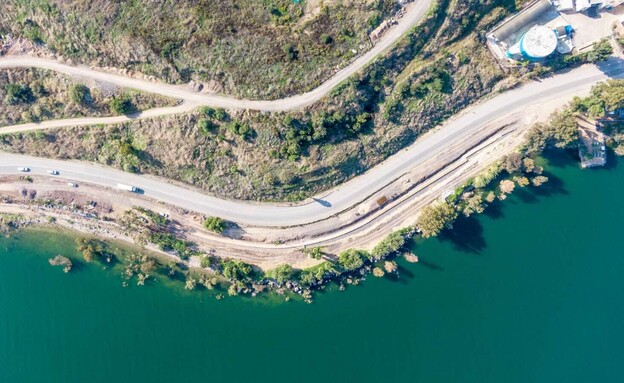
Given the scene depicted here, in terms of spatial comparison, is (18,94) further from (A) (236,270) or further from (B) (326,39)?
(B) (326,39)

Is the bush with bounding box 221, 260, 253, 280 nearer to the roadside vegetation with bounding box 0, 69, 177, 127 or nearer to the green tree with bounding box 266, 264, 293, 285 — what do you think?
the green tree with bounding box 266, 264, 293, 285

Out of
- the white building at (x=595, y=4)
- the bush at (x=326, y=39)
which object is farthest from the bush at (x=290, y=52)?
the white building at (x=595, y=4)

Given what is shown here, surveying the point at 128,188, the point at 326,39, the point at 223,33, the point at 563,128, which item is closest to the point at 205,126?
the point at 223,33

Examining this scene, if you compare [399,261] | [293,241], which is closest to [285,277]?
[293,241]

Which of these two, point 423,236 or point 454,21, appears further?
point 423,236

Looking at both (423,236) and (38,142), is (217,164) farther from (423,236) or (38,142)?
(423,236)

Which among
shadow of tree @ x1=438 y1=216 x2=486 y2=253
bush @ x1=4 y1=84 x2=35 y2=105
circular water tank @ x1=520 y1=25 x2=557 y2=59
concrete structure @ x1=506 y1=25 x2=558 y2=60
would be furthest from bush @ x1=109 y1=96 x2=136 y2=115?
circular water tank @ x1=520 y1=25 x2=557 y2=59
